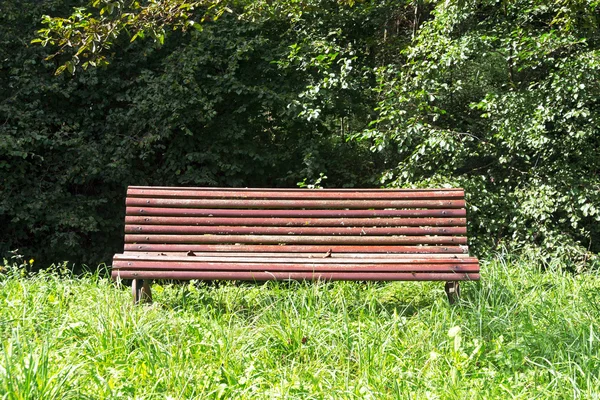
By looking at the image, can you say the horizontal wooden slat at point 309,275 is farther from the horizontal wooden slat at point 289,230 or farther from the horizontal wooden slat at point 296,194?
the horizontal wooden slat at point 296,194

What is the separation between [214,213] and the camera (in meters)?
4.69

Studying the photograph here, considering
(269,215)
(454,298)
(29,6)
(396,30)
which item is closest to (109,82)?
(29,6)

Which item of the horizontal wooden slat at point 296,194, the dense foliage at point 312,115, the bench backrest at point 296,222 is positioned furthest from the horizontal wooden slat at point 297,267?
the dense foliage at point 312,115

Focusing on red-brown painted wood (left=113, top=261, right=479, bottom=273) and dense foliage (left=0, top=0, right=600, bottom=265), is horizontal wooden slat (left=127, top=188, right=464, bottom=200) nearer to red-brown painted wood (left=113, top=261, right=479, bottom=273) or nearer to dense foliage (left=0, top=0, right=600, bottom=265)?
red-brown painted wood (left=113, top=261, right=479, bottom=273)

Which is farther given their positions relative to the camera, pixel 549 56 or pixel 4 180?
pixel 4 180

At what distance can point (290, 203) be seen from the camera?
4.71m

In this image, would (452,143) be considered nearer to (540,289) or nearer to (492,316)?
(540,289)

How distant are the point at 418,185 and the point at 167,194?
10.3ft

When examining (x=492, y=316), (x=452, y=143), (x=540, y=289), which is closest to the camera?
(x=492, y=316)

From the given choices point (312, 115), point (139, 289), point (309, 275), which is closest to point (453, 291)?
point (309, 275)

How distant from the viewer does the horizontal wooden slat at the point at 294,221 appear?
456 cm

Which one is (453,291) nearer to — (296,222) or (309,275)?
(309,275)

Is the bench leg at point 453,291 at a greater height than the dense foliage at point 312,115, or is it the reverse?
the dense foliage at point 312,115

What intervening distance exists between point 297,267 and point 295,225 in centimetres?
64
